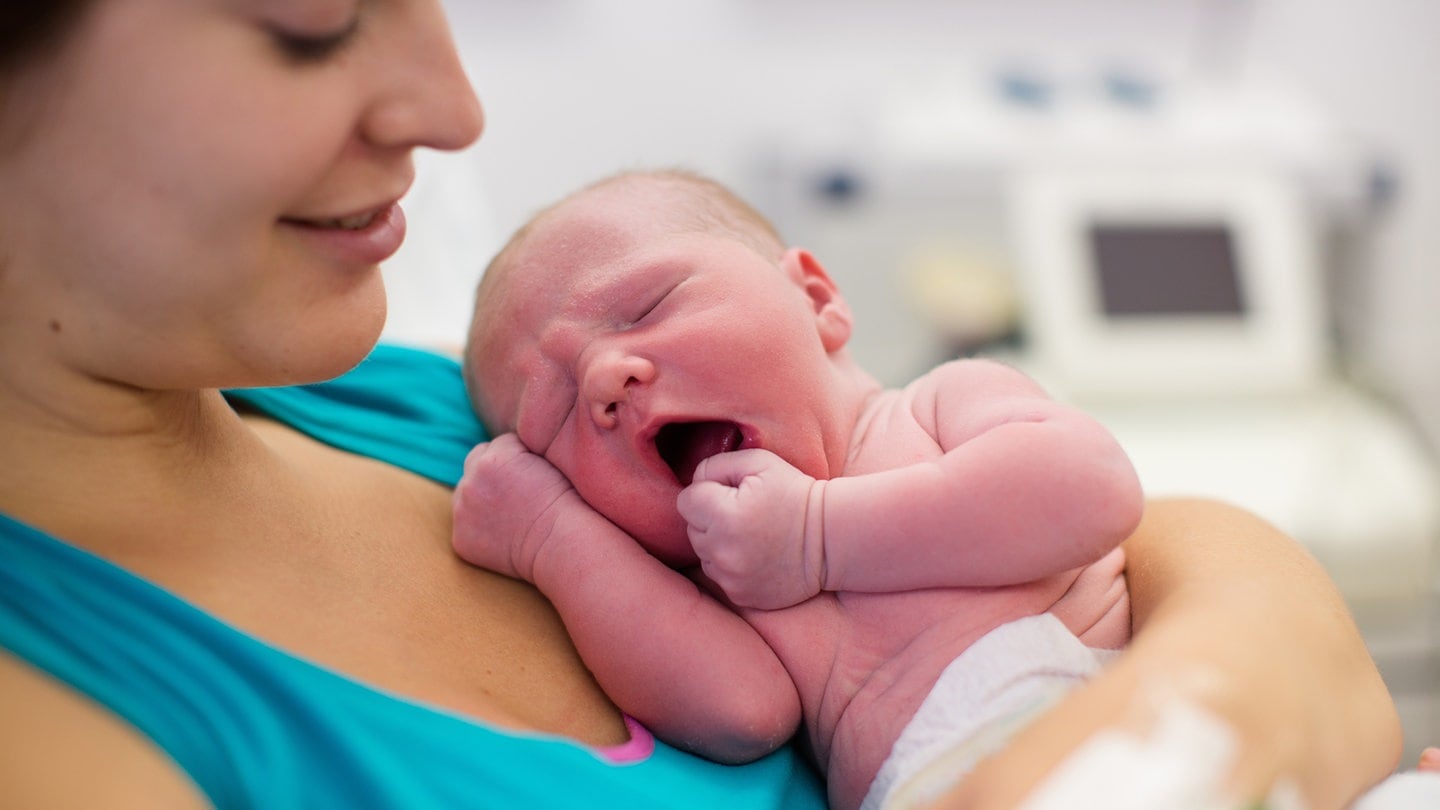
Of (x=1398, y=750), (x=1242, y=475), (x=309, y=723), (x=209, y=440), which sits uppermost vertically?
(x=209, y=440)

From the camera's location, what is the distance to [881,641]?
0.84 metres

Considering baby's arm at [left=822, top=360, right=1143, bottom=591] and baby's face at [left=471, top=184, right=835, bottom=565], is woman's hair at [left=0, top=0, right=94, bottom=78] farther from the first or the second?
baby's arm at [left=822, top=360, right=1143, bottom=591]

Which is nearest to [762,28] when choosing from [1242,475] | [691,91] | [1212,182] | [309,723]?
[691,91]

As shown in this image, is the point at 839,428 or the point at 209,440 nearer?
the point at 209,440

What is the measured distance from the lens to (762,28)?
2.59 metres

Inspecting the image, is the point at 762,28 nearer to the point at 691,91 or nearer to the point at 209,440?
the point at 691,91

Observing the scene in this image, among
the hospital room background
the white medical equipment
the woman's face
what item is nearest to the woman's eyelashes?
the woman's face

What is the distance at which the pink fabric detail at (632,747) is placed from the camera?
77 centimetres

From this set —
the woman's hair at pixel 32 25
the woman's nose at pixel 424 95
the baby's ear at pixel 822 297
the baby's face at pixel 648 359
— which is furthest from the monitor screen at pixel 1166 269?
the woman's hair at pixel 32 25

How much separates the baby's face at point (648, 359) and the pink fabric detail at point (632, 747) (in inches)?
5.5

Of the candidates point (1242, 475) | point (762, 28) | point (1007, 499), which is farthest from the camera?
point (762, 28)

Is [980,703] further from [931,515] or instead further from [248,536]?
[248,536]

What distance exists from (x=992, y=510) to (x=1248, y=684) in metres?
0.20

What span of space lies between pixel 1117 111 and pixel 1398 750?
1.74 meters
